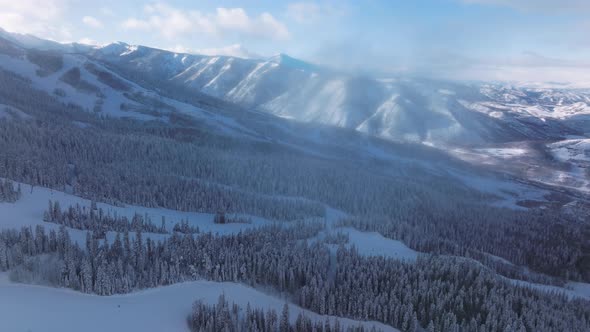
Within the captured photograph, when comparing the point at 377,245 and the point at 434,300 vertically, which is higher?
the point at 434,300

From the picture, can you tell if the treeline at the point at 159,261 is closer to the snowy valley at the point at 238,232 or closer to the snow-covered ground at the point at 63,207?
the snowy valley at the point at 238,232

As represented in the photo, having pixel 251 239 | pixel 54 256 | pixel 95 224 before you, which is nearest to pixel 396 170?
pixel 251 239

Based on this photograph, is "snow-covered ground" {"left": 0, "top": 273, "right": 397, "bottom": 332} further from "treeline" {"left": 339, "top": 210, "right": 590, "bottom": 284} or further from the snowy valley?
"treeline" {"left": 339, "top": 210, "right": 590, "bottom": 284}

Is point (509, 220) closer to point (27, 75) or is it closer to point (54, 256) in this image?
point (54, 256)

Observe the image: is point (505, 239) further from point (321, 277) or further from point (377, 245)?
point (321, 277)

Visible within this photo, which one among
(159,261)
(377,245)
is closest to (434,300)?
(377,245)

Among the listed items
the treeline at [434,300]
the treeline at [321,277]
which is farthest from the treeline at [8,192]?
the treeline at [434,300]

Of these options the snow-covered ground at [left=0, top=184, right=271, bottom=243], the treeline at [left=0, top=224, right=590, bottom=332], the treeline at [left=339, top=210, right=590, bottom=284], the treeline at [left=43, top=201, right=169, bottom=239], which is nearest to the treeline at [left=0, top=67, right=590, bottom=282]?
the treeline at [left=339, top=210, right=590, bottom=284]
